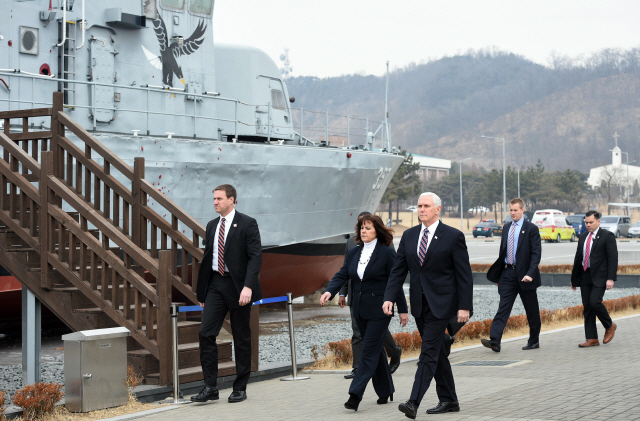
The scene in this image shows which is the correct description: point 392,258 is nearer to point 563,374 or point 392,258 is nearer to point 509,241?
point 563,374

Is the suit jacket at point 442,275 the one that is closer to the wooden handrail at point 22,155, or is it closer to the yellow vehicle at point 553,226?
the wooden handrail at point 22,155

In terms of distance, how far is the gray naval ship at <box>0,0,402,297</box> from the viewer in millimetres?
14211

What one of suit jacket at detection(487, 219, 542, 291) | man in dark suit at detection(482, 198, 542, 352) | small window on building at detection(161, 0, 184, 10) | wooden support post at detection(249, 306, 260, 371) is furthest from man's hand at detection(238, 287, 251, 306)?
small window on building at detection(161, 0, 184, 10)

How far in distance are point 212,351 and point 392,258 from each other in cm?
206

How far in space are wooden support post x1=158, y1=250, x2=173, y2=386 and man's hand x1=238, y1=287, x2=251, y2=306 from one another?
999mm

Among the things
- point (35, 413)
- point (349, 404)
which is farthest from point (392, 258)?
point (35, 413)

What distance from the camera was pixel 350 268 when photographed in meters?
7.70

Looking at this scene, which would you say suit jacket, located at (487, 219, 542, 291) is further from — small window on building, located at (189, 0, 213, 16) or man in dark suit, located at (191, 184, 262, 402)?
small window on building, located at (189, 0, 213, 16)

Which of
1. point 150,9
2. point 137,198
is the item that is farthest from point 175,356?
point 150,9

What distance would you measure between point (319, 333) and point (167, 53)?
669 cm

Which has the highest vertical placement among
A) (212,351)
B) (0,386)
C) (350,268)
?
(350,268)

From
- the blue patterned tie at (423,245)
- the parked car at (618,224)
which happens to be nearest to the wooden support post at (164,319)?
the blue patterned tie at (423,245)

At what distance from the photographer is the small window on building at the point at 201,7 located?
17.0 metres

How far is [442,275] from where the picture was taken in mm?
6840
